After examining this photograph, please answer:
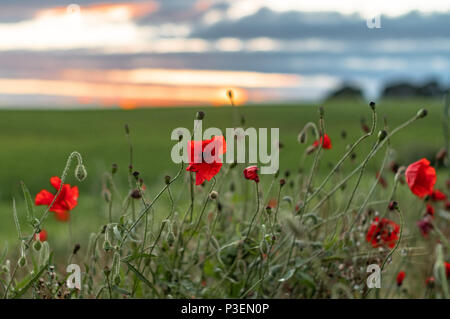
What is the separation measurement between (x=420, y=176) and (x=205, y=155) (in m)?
0.81

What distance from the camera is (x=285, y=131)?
15.7 metres

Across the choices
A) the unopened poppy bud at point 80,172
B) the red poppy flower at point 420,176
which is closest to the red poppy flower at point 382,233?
the red poppy flower at point 420,176

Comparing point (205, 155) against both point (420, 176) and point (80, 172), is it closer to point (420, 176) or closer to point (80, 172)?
point (80, 172)

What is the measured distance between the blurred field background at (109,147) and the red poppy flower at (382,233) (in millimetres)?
530

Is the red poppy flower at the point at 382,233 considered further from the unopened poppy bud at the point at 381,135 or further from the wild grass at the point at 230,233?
the unopened poppy bud at the point at 381,135

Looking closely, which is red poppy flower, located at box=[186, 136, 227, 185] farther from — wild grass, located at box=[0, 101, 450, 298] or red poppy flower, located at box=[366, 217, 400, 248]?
red poppy flower, located at box=[366, 217, 400, 248]

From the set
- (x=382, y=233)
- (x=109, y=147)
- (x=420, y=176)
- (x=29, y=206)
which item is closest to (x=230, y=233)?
(x=382, y=233)

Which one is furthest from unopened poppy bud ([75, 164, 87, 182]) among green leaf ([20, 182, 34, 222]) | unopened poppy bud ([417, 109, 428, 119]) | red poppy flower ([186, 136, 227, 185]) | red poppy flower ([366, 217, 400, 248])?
red poppy flower ([366, 217, 400, 248])

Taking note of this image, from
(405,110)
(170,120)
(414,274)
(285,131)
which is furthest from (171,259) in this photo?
(405,110)

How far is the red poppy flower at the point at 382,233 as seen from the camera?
2428mm

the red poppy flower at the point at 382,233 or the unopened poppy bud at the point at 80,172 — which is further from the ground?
the unopened poppy bud at the point at 80,172

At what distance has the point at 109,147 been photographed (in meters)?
11.8
